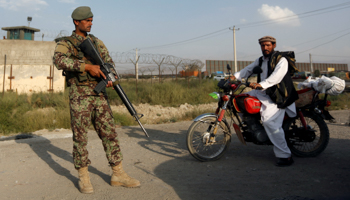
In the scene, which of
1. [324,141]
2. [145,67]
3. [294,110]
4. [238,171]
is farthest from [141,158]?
[145,67]

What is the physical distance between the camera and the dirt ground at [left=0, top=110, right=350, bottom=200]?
3.03 metres

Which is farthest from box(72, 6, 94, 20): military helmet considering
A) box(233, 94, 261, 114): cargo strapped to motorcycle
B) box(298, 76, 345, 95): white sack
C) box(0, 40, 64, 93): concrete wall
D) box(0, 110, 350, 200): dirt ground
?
box(0, 40, 64, 93): concrete wall

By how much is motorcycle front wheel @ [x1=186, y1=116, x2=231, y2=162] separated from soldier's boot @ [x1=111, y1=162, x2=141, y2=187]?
1.06 m

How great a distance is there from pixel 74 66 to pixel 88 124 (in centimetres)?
63

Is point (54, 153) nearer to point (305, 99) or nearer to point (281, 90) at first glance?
point (281, 90)

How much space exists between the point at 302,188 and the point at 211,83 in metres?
13.3

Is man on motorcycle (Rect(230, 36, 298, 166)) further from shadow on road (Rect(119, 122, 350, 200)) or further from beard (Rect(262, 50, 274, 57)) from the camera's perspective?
shadow on road (Rect(119, 122, 350, 200))

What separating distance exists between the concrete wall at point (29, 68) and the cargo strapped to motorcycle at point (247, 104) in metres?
12.6

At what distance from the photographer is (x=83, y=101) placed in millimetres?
3135

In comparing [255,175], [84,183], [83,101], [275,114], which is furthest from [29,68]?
[255,175]

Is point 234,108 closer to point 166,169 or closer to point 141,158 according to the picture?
point 166,169

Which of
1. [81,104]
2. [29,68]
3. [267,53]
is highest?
[29,68]

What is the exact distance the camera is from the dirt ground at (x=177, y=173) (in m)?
3.03

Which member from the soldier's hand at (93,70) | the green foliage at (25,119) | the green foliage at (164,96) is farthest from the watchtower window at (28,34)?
the soldier's hand at (93,70)
